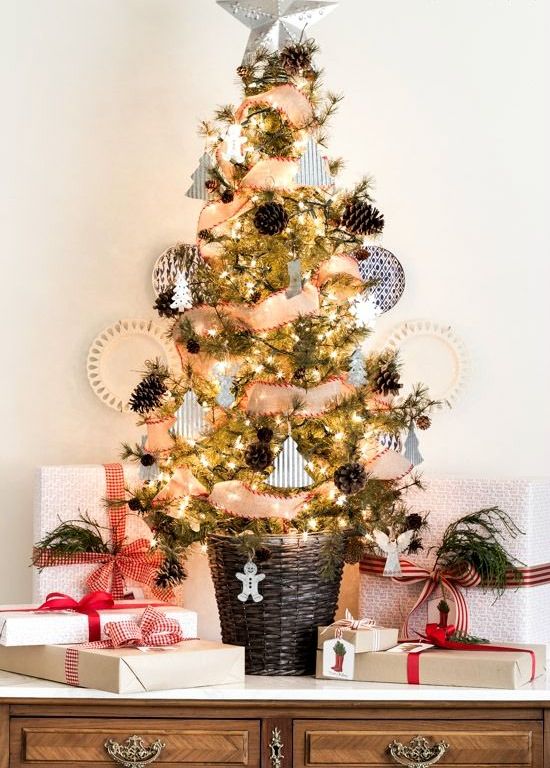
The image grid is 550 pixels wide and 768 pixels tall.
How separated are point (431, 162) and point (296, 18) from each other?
483 millimetres

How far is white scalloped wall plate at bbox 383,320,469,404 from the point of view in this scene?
2590 mm

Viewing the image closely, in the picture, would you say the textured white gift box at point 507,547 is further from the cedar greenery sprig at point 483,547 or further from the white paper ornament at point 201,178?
the white paper ornament at point 201,178

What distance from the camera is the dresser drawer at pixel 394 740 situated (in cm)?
197

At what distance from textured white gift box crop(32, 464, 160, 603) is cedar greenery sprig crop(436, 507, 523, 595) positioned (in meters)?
0.72

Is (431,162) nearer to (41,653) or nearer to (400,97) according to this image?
(400,97)

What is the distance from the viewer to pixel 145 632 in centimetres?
204

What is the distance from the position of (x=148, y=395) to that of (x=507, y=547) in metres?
0.77

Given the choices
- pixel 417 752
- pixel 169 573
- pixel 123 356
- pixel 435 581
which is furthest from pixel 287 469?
pixel 123 356

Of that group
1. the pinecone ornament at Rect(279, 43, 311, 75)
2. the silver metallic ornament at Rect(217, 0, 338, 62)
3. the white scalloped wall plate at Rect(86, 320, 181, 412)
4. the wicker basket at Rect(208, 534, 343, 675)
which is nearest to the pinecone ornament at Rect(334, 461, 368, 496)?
the wicker basket at Rect(208, 534, 343, 675)

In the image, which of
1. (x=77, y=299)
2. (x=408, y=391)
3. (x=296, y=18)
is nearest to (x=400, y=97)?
(x=296, y=18)

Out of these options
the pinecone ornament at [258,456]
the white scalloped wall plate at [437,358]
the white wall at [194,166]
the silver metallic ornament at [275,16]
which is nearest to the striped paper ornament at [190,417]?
the pinecone ornament at [258,456]

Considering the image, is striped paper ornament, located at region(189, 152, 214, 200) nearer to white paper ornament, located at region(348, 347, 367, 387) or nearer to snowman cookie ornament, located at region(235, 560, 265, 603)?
white paper ornament, located at region(348, 347, 367, 387)

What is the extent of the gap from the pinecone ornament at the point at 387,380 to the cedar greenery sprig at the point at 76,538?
0.67 m

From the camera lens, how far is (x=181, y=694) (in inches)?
76.6
